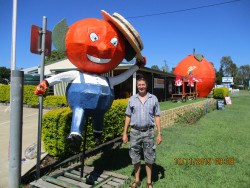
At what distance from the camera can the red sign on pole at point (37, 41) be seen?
13.3ft

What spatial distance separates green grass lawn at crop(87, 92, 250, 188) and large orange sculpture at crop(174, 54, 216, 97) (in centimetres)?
1900

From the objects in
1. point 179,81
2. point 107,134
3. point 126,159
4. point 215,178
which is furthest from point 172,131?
point 179,81

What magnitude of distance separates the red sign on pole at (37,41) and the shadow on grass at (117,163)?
2.21 m

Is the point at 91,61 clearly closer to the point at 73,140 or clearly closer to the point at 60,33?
the point at 60,33

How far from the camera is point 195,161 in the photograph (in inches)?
219

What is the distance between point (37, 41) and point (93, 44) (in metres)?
0.91

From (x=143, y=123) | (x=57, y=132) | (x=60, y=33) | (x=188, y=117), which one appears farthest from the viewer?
(x=188, y=117)

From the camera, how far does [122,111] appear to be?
7164mm

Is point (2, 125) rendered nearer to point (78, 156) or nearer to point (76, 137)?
point (78, 156)

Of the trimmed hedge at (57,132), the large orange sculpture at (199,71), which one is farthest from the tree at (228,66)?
the trimmed hedge at (57,132)

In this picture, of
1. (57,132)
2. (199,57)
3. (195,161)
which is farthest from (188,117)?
(199,57)

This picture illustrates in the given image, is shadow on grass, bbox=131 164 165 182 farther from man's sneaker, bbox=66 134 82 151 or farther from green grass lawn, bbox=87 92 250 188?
man's sneaker, bbox=66 134 82 151

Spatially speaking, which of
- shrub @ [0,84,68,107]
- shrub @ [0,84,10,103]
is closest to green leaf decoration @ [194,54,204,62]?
shrub @ [0,84,68,107]

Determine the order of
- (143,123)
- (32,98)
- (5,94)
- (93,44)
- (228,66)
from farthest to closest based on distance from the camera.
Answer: (228,66) < (5,94) < (32,98) < (143,123) < (93,44)
